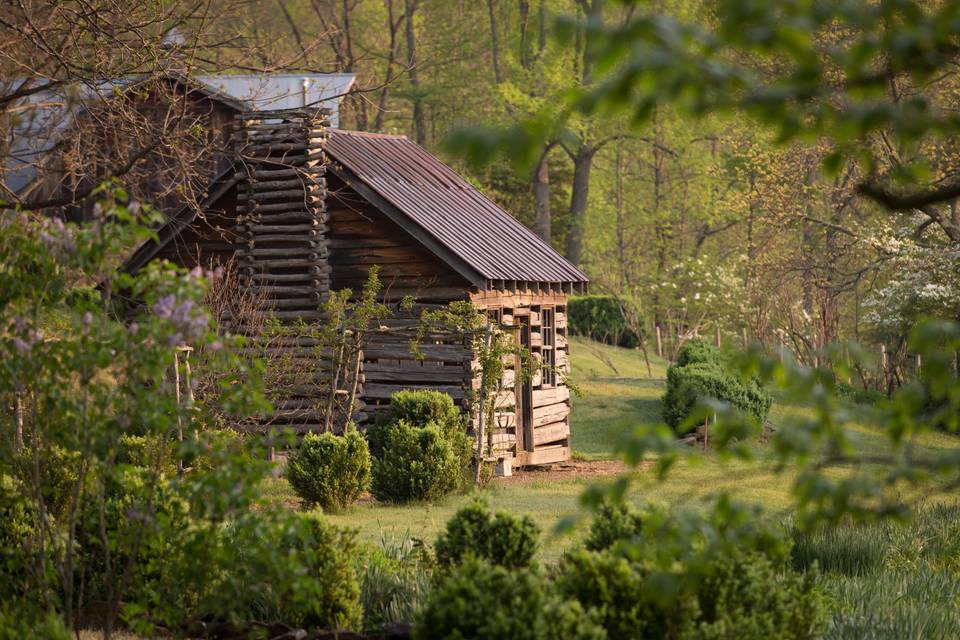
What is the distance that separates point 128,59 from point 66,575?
7.55 meters

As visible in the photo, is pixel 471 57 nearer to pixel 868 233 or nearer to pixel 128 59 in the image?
pixel 868 233

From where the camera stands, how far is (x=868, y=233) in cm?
3056

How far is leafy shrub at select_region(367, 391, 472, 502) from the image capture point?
15883 mm

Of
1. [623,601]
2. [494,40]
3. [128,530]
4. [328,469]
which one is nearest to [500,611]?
[623,601]

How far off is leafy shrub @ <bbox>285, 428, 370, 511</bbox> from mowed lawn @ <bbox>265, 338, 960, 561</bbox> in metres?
0.28

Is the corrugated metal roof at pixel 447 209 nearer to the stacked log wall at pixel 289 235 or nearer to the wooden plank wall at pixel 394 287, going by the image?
the wooden plank wall at pixel 394 287

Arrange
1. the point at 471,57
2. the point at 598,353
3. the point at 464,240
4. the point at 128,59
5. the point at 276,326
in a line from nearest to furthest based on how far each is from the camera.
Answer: the point at 128,59
the point at 276,326
the point at 464,240
the point at 598,353
the point at 471,57

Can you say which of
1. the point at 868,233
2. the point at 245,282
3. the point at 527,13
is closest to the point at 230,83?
the point at 245,282

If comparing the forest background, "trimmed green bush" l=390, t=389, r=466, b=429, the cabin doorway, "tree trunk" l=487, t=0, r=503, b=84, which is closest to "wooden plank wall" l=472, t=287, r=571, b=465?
the cabin doorway

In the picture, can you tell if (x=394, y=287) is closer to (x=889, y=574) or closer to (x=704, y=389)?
(x=704, y=389)

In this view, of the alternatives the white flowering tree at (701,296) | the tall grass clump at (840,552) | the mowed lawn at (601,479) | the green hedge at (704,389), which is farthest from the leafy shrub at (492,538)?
the white flowering tree at (701,296)

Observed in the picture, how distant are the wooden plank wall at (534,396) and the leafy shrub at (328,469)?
4.52m

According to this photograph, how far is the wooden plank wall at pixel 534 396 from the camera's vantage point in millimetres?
19797

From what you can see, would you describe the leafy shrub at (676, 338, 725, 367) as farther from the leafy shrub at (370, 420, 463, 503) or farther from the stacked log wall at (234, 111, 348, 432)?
the leafy shrub at (370, 420, 463, 503)
